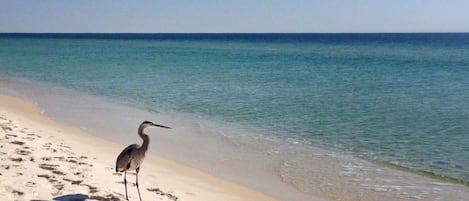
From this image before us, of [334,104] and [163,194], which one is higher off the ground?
[163,194]

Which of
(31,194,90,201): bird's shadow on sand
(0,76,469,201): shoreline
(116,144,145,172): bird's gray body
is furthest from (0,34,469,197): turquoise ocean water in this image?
(31,194,90,201): bird's shadow on sand

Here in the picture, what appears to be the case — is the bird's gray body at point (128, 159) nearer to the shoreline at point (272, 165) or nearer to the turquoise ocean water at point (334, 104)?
the shoreline at point (272, 165)

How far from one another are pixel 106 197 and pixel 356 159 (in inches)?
297

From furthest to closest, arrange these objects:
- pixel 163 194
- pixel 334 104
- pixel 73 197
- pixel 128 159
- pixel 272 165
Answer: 1. pixel 334 104
2. pixel 272 165
3. pixel 163 194
4. pixel 128 159
5. pixel 73 197

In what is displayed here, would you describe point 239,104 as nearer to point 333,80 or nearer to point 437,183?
point 437,183

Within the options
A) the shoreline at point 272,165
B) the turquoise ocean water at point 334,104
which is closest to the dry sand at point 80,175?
the shoreline at point 272,165

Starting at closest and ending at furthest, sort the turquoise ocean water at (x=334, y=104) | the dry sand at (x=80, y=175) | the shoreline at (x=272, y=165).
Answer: the dry sand at (x=80, y=175) → the shoreline at (x=272, y=165) → the turquoise ocean water at (x=334, y=104)

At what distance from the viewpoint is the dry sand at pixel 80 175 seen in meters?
8.12

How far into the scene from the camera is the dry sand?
26.6 feet

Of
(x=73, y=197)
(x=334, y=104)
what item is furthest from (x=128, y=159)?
(x=334, y=104)

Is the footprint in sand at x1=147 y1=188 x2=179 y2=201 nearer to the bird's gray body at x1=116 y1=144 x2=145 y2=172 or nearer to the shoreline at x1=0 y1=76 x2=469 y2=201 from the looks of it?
the shoreline at x1=0 y1=76 x2=469 y2=201

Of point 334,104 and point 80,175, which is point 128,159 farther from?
point 334,104

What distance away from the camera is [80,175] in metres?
9.18

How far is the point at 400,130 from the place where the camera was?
1780cm
